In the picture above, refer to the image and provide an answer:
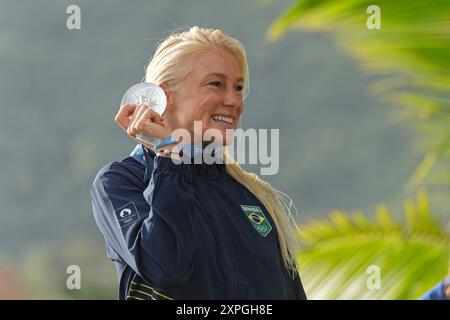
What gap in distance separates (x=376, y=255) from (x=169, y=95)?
40.3 inches

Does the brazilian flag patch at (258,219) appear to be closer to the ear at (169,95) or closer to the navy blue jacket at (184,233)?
the navy blue jacket at (184,233)

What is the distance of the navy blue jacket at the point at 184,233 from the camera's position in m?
1.68

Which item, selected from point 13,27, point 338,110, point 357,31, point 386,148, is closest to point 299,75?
point 338,110

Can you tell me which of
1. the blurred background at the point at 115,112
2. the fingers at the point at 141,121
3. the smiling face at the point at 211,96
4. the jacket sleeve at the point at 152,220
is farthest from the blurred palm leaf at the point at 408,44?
the blurred background at the point at 115,112

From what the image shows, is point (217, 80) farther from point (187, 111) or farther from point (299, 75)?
point (299, 75)

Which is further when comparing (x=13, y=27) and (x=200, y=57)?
(x=13, y=27)

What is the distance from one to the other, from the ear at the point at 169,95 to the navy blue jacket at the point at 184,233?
0.10m

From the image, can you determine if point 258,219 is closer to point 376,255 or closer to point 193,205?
point 193,205

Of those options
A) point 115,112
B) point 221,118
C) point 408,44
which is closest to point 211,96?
point 221,118

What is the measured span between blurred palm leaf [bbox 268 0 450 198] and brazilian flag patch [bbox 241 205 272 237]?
52cm

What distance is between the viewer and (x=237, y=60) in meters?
1.98

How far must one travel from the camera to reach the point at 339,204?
1631 centimetres

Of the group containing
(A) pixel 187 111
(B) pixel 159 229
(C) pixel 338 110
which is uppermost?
(C) pixel 338 110

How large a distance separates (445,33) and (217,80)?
57cm
